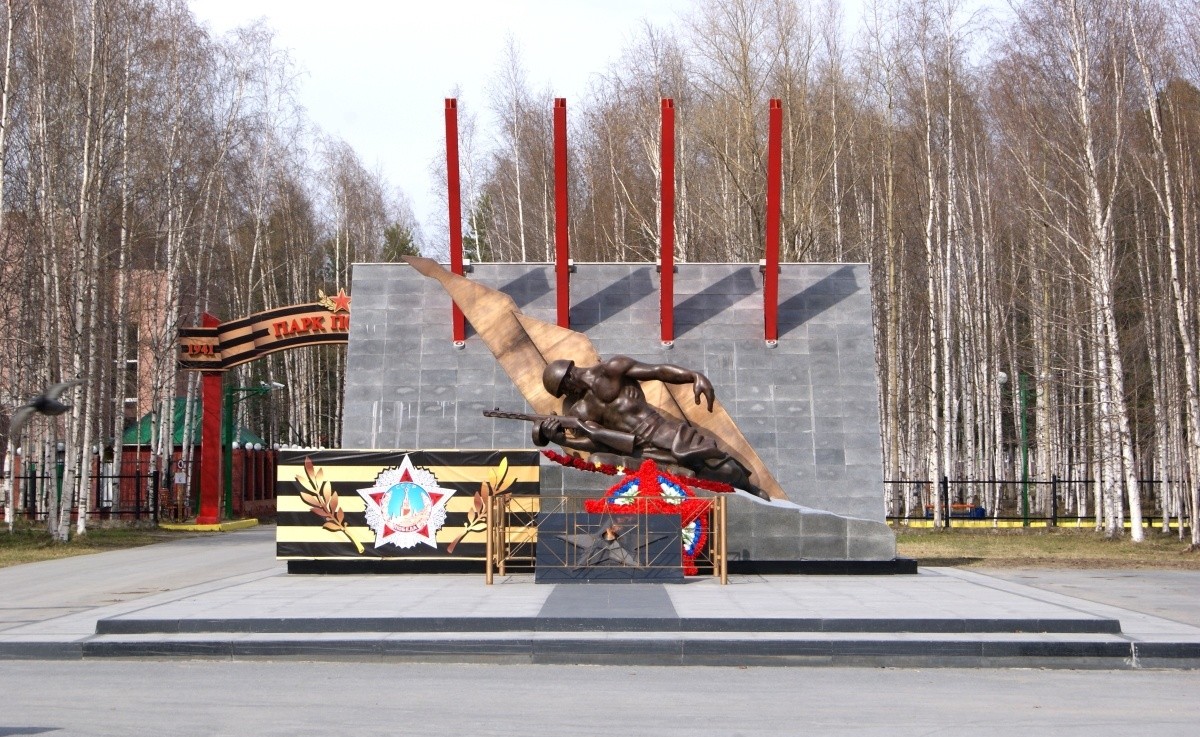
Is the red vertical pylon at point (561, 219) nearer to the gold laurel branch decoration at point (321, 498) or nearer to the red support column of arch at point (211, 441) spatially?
the gold laurel branch decoration at point (321, 498)

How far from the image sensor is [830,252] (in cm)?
3897

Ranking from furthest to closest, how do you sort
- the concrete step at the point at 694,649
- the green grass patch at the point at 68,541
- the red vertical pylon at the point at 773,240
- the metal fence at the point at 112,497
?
1. the metal fence at the point at 112,497
2. the green grass patch at the point at 68,541
3. the red vertical pylon at the point at 773,240
4. the concrete step at the point at 694,649

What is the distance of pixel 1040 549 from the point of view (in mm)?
24938

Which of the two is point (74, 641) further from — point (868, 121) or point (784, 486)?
point (868, 121)

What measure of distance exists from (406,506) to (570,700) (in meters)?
8.62

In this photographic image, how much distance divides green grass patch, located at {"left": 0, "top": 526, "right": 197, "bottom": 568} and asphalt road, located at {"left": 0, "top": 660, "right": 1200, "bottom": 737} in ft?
45.0

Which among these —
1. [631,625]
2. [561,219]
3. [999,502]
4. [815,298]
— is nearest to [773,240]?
[815,298]

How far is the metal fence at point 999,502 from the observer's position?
32438 mm

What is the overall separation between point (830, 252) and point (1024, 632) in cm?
2797

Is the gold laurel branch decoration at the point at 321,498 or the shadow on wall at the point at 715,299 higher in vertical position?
the shadow on wall at the point at 715,299

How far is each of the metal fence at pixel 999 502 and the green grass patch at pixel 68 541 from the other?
17.7 meters

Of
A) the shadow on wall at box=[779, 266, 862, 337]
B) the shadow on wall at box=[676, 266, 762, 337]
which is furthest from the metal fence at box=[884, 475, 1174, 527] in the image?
the shadow on wall at box=[676, 266, 762, 337]

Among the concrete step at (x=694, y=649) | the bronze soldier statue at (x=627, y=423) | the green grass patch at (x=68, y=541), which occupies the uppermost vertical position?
the bronze soldier statue at (x=627, y=423)

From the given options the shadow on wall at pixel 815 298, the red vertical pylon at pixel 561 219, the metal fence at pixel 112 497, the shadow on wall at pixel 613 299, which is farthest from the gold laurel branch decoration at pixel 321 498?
the metal fence at pixel 112 497
